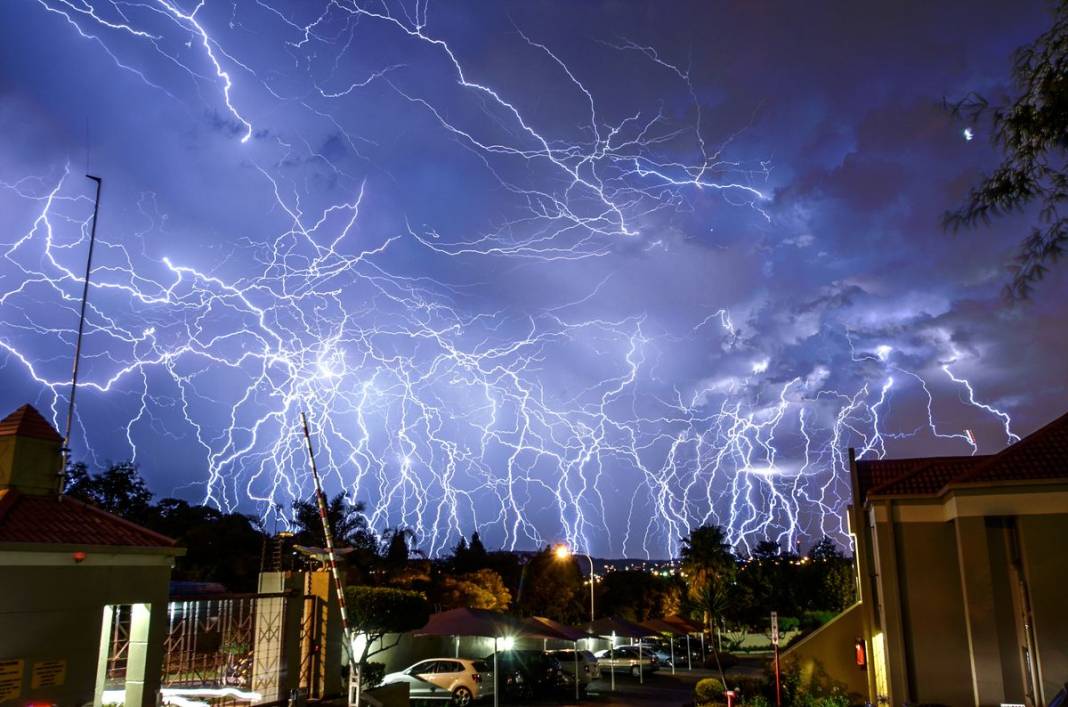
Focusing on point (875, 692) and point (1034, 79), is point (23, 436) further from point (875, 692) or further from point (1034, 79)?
point (875, 692)

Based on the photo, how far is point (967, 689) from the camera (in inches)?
567

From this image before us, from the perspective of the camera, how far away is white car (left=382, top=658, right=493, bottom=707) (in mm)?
18859

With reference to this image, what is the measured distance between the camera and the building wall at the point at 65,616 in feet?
25.7

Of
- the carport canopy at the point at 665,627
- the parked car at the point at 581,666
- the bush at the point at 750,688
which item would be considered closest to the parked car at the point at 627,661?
the carport canopy at the point at 665,627

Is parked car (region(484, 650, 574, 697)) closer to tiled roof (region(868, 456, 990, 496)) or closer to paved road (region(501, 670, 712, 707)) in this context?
paved road (region(501, 670, 712, 707))

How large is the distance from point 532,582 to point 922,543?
97.3 ft

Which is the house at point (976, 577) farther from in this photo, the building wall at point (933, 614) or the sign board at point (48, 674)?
the sign board at point (48, 674)

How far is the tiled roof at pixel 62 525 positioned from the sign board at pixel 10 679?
1137 mm

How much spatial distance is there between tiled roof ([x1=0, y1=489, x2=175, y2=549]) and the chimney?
0.53 feet

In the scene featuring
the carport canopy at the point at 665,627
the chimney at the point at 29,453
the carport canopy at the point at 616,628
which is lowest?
the carport canopy at the point at 665,627

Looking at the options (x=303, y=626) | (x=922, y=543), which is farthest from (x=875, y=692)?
(x=303, y=626)

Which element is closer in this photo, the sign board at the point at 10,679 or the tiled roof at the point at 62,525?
the sign board at the point at 10,679

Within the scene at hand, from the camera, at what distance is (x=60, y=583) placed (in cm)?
831

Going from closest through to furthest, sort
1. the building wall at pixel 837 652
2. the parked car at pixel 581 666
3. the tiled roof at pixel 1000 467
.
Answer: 1. the tiled roof at pixel 1000 467
2. the building wall at pixel 837 652
3. the parked car at pixel 581 666
